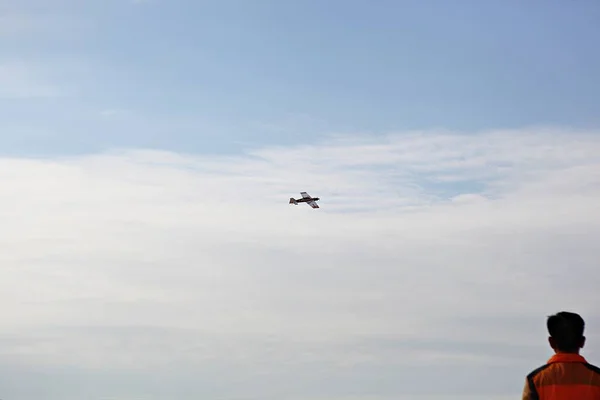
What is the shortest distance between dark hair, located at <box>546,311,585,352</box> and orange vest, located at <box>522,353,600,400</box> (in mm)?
212

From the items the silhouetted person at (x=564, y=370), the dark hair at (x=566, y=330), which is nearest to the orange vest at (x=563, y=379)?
the silhouetted person at (x=564, y=370)

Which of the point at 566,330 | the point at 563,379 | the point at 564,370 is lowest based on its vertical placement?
the point at 563,379

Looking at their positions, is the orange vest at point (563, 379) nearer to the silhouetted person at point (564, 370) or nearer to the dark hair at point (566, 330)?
the silhouetted person at point (564, 370)

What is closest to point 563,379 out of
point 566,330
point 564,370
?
point 564,370

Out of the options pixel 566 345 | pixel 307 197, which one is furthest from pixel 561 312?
pixel 307 197

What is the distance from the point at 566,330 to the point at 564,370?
33.4 inches

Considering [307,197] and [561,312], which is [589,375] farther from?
[307,197]

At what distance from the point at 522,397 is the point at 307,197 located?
16936 cm

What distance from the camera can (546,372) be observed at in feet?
79.9

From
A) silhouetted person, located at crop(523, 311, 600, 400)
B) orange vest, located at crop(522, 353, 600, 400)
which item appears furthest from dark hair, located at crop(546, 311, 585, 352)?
orange vest, located at crop(522, 353, 600, 400)

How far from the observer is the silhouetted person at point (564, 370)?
2400 centimetres

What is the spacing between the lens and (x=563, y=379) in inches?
952

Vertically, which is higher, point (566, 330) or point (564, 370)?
point (566, 330)

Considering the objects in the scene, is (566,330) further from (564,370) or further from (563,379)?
(563,379)
